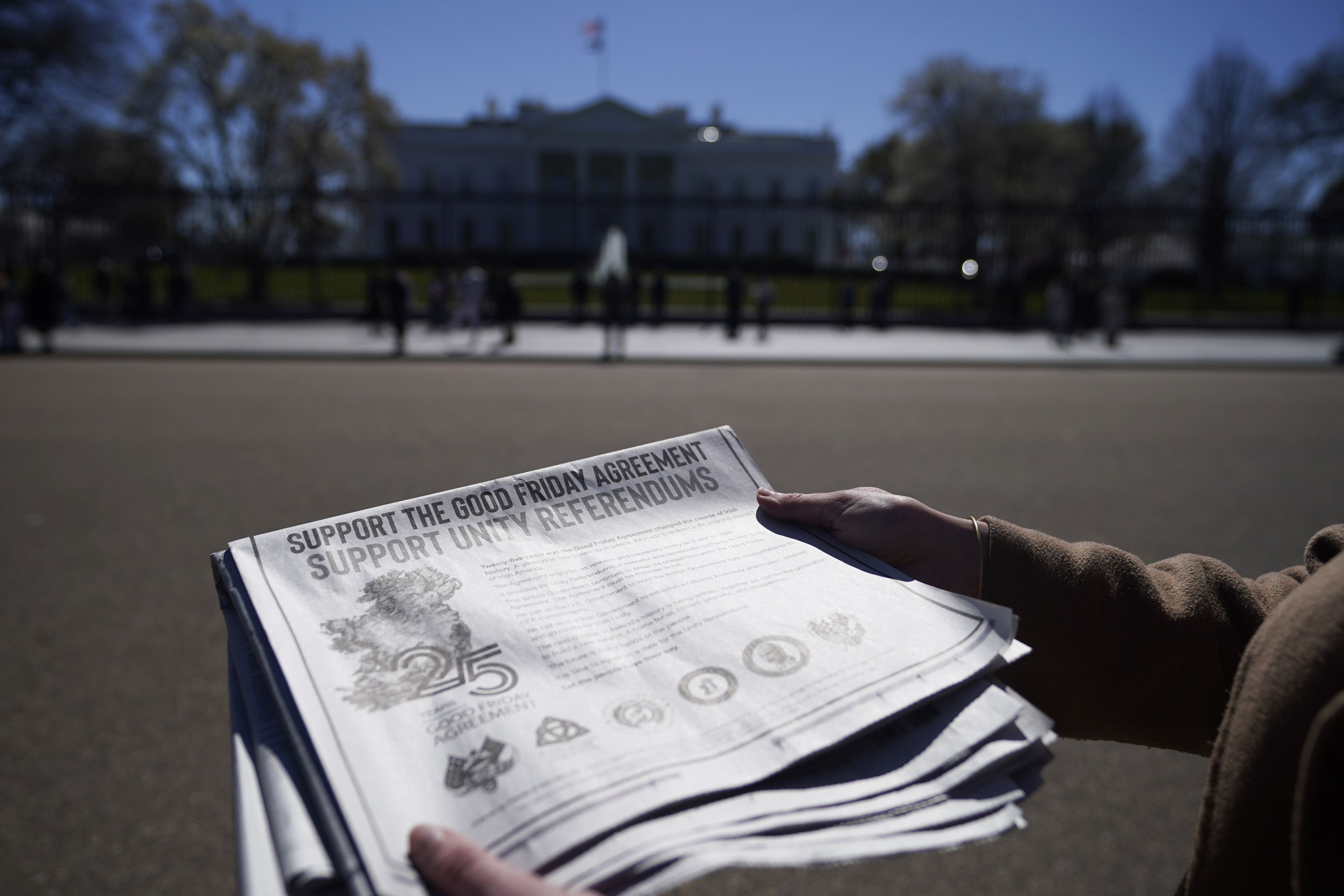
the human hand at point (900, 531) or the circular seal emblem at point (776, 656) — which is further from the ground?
the human hand at point (900, 531)

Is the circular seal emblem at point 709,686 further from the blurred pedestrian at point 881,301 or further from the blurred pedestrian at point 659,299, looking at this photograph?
the blurred pedestrian at point 881,301

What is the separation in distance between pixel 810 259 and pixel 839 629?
85.0 feet

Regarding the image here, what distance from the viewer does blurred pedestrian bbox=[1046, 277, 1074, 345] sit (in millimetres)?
19469

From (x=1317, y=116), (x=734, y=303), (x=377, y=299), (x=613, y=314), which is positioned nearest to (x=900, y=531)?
(x=613, y=314)

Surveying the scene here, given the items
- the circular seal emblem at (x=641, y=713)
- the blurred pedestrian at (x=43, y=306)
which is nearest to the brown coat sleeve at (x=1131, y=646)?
the circular seal emblem at (x=641, y=713)

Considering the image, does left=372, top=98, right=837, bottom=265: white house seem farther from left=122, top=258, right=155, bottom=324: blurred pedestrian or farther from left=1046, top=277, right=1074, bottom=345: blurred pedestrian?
left=1046, top=277, right=1074, bottom=345: blurred pedestrian

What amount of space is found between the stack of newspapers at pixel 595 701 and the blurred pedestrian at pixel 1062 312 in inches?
783

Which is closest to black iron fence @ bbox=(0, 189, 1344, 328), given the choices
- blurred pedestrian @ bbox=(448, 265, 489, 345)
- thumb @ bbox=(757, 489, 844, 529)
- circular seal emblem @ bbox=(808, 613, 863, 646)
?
blurred pedestrian @ bbox=(448, 265, 489, 345)

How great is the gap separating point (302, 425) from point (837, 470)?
4755 millimetres

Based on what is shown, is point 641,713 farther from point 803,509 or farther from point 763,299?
point 763,299

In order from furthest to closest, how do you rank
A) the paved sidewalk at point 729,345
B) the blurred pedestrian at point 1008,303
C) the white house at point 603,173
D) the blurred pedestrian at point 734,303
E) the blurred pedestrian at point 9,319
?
the white house at point 603,173
the blurred pedestrian at point 1008,303
the blurred pedestrian at point 734,303
the paved sidewalk at point 729,345
the blurred pedestrian at point 9,319

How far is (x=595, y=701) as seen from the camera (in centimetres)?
83

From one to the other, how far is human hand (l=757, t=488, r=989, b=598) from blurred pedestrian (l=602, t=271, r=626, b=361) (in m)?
13.1

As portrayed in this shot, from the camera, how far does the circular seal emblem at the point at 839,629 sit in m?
0.94
